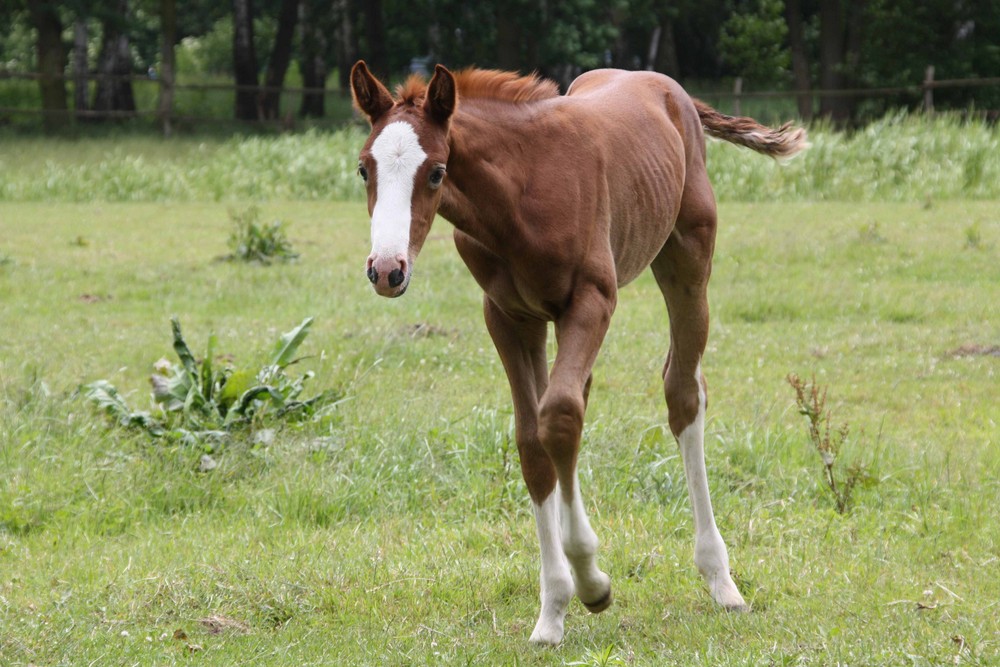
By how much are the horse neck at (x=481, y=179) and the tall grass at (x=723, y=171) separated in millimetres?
12275

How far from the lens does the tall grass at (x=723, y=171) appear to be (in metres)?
16.2

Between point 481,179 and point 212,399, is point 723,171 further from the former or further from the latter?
point 481,179

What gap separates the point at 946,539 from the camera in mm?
4969

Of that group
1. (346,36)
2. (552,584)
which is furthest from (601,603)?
(346,36)

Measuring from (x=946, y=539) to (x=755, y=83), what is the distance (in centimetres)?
3383

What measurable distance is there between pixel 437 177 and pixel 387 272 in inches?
15.0

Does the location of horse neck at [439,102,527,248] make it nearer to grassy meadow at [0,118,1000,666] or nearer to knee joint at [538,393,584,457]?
knee joint at [538,393,584,457]

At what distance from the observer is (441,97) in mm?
3482

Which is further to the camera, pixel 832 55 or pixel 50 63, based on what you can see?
pixel 50 63

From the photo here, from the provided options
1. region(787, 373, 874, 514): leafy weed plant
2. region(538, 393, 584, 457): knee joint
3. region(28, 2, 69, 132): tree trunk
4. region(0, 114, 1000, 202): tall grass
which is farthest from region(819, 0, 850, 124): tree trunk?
region(538, 393, 584, 457): knee joint

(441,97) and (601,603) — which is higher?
(441,97)

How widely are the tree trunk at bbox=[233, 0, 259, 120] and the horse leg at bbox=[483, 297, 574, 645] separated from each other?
98.0 ft

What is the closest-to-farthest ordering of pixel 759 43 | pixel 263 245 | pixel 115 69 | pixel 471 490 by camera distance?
pixel 471 490, pixel 263 245, pixel 115 69, pixel 759 43

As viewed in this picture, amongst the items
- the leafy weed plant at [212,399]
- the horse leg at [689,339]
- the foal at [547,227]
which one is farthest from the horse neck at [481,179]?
the leafy weed plant at [212,399]
